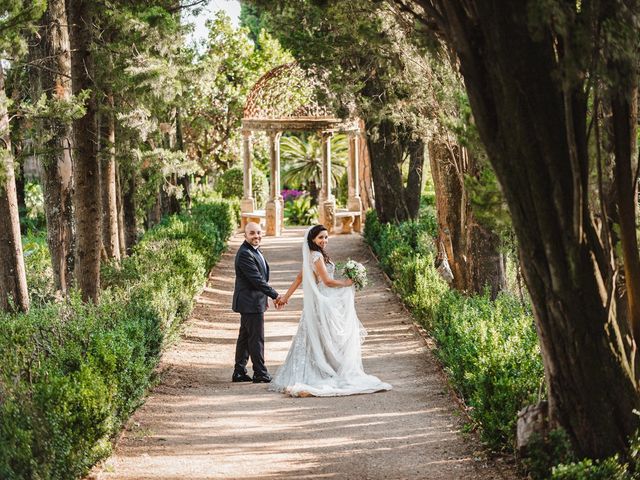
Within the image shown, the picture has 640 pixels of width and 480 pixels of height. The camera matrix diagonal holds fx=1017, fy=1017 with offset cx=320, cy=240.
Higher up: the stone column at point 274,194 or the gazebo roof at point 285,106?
the gazebo roof at point 285,106

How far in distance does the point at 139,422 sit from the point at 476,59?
4.74 meters

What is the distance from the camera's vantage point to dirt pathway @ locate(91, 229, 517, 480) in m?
7.65

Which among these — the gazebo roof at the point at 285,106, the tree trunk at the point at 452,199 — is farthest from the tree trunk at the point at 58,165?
the gazebo roof at the point at 285,106

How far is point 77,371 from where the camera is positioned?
25.0ft

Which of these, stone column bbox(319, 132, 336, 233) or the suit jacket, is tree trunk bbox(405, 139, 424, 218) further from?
the suit jacket

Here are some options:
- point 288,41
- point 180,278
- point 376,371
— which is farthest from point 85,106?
point 376,371

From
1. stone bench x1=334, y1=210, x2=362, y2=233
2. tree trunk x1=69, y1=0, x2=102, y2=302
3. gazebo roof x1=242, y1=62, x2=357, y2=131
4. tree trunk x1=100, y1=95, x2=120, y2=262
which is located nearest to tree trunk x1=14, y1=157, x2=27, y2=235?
gazebo roof x1=242, y1=62, x2=357, y2=131

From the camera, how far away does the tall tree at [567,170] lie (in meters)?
6.02

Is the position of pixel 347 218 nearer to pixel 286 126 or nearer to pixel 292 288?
pixel 286 126

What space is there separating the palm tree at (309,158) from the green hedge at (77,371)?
86.4ft

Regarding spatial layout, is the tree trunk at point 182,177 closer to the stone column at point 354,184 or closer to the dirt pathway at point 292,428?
the stone column at point 354,184

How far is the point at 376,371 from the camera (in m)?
11.6

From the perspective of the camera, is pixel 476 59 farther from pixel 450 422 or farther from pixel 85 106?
pixel 85 106

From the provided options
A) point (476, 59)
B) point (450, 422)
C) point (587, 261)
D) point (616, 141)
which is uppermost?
point (476, 59)
